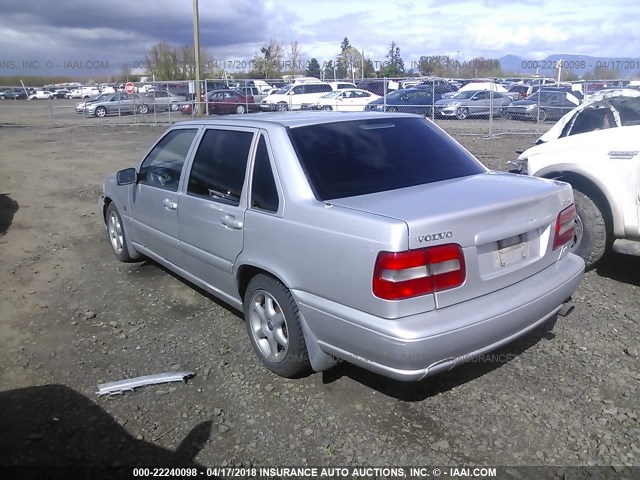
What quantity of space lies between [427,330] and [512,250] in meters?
0.80

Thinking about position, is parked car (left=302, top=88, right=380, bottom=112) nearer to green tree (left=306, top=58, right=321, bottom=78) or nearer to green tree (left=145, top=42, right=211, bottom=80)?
green tree (left=145, top=42, right=211, bottom=80)

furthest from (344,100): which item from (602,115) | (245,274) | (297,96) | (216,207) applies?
(245,274)

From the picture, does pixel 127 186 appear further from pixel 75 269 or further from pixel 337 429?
pixel 337 429

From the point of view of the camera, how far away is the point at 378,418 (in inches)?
126

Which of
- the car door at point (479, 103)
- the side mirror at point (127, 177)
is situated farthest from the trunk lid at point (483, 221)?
the car door at point (479, 103)

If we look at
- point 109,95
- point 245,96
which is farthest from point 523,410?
→ point 109,95

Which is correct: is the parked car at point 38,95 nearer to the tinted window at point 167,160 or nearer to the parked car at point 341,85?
the parked car at point 341,85

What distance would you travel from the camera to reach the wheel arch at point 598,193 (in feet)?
16.3

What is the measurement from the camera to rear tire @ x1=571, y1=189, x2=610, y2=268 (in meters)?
5.09

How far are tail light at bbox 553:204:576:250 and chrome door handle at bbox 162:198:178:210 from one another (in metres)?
2.83

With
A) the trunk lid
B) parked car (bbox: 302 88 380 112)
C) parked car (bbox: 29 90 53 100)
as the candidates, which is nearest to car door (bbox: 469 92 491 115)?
parked car (bbox: 302 88 380 112)

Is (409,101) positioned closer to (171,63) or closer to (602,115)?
(602,115)

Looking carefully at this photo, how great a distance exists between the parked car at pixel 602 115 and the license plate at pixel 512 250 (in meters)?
4.31

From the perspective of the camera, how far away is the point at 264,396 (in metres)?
3.45
